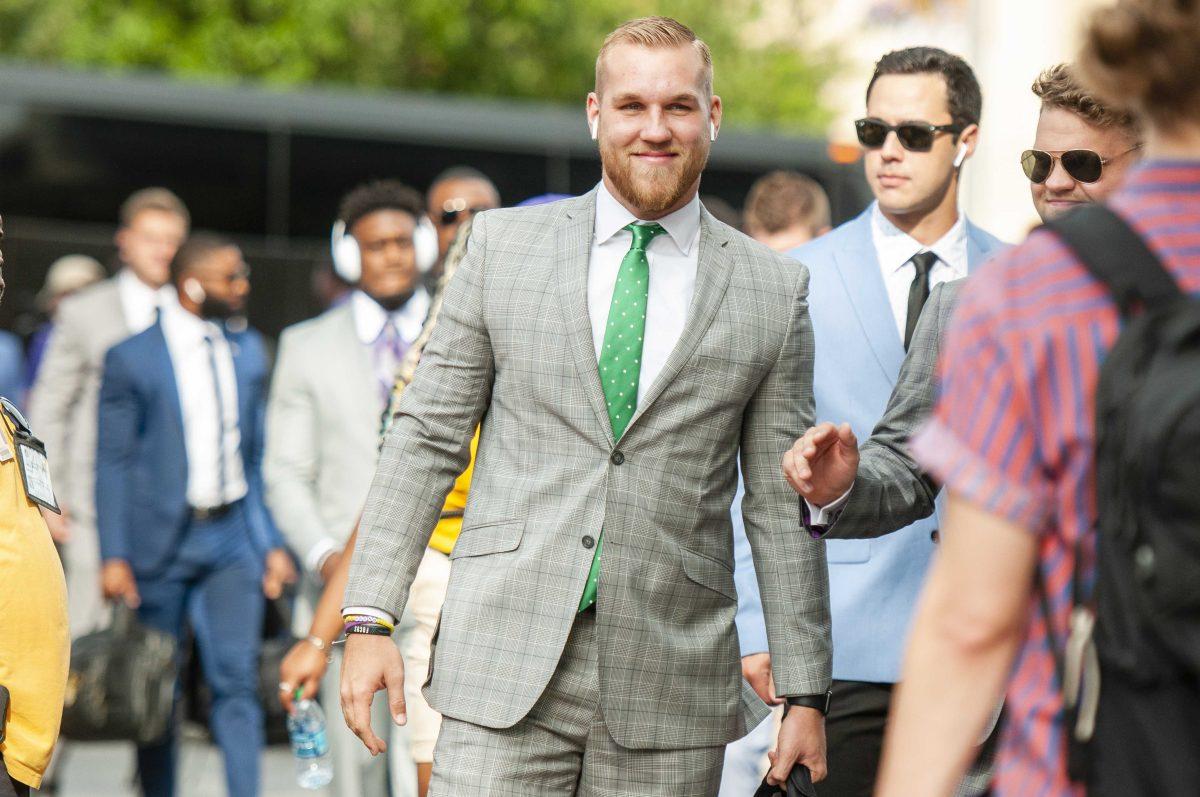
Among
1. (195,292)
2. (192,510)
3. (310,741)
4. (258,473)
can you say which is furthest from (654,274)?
(195,292)

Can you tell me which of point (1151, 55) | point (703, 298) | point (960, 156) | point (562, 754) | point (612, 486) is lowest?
point (562, 754)

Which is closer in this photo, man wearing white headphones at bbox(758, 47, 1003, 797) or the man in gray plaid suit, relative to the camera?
the man in gray plaid suit

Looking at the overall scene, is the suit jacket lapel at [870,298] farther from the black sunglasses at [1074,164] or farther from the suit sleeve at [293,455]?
the suit sleeve at [293,455]

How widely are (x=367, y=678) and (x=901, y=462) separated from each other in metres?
1.25

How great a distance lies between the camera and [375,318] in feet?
25.3

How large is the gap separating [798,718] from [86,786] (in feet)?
22.1

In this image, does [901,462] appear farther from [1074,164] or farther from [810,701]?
[1074,164]

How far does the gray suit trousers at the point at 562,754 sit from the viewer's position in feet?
Answer: 13.1

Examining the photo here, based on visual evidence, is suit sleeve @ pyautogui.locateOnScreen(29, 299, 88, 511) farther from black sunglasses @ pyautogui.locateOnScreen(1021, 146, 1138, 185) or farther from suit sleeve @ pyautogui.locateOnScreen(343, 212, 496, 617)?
black sunglasses @ pyautogui.locateOnScreen(1021, 146, 1138, 185)

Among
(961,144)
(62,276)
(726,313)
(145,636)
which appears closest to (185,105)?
(62,276)

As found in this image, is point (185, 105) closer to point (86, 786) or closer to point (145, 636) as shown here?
point (86, 786)

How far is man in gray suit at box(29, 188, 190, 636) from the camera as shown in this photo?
9.45 meters

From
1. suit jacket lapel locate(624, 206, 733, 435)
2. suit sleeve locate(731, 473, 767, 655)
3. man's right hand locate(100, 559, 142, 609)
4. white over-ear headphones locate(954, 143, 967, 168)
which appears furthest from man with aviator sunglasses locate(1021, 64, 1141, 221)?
man's right hand locate(100, 559, 142, 609)

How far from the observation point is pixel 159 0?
Answer: 22312 millimetres
